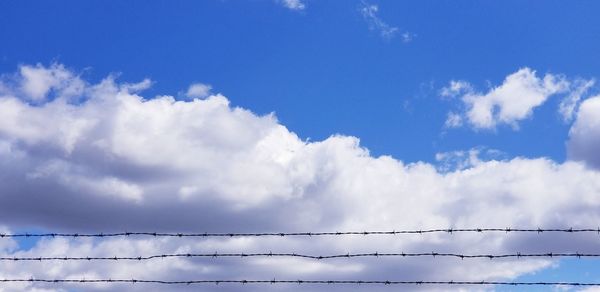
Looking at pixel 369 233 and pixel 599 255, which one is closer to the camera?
pixel 599 255

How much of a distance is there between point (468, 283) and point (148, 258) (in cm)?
573

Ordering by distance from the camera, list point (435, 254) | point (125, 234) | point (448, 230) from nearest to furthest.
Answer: point (448, 230)
point (435, 254)
point (125, 234)

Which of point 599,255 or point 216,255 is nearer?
point 599,255

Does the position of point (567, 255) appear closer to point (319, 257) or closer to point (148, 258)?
point (319, 257)

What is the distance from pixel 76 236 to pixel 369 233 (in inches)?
212

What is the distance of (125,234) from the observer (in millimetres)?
11367

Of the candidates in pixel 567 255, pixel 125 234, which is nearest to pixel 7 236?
pixel 125 234

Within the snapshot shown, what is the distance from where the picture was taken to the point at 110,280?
418 inches

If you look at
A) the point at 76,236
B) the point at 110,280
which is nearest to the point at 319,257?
the point at 110,280

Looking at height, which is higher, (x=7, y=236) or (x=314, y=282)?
(x=7, y=236)

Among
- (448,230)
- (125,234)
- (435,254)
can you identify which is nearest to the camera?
(448,230)

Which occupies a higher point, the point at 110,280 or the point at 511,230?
the point at 511,230

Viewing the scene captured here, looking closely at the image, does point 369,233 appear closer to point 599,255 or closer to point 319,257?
point 319,257

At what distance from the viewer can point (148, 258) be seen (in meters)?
10.9
